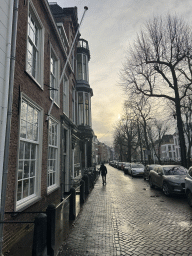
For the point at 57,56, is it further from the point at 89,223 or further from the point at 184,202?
the point at 184,202

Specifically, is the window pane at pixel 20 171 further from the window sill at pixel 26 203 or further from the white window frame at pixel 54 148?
the white window frame at pixel 54 148

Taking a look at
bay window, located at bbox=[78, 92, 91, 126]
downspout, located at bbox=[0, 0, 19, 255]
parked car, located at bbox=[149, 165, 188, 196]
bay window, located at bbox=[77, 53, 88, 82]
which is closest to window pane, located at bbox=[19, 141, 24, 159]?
downspout, located at bbox=[0, 0, 19, 255]

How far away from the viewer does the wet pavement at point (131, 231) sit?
4004mm

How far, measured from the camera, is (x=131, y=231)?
16.7 feet

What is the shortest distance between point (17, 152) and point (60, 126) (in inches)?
189

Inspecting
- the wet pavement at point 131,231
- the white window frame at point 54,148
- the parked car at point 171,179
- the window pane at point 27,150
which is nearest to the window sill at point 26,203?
the window pane at point 27,150

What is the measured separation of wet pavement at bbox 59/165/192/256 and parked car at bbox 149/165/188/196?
1296 mm

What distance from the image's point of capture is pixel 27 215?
5301 mm

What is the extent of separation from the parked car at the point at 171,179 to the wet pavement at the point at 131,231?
130cm

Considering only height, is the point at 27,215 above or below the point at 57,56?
below

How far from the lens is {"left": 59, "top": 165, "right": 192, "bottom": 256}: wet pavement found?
400cm

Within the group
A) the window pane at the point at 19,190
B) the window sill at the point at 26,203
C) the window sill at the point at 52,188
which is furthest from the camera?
the window sill at the point at 52,188

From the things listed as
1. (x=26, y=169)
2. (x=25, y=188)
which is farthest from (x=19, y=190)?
(x=26, y=169)

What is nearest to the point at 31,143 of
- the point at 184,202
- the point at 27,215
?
the point at 27,215
